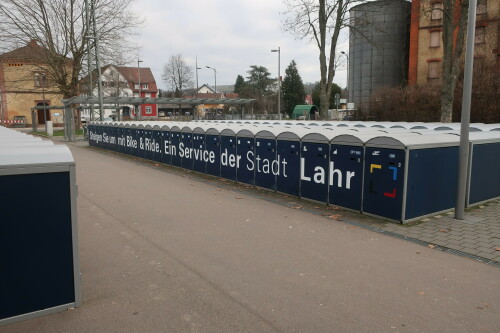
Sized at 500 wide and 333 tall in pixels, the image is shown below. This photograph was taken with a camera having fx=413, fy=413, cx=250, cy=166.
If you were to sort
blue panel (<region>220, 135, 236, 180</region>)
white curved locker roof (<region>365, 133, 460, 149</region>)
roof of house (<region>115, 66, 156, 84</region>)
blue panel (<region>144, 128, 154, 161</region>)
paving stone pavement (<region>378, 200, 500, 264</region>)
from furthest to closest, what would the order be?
roof of house (<region>115, 66, 156, 84</region>)
blue panel (<region>144, 128, 154, 161</region>)
blue panel (<region>220, 135, 236, 180</region>)
white curved locker roof (<region>365, 133, 460, 149</region>)
paving stone pavement (<region>378, 200, 500, 264</region>)

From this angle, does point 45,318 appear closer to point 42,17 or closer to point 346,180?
point 346,180

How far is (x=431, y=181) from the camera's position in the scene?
24.0ft

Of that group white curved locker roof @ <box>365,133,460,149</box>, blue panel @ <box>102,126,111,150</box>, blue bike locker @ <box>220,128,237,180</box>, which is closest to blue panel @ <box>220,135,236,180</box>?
blue bike locker @ <box>220,128,237,180</box>

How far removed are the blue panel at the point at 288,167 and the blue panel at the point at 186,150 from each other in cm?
442

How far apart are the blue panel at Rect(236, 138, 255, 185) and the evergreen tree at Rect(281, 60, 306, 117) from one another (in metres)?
70.4

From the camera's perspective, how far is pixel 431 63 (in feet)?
132

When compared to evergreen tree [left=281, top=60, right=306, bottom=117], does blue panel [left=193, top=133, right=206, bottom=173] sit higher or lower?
lower

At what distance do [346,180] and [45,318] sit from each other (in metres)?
5.57

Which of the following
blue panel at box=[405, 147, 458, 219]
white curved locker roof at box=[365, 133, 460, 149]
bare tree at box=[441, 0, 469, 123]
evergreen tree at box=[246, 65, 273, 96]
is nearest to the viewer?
white curved locker roof at box=[365, 133, 460, 149]

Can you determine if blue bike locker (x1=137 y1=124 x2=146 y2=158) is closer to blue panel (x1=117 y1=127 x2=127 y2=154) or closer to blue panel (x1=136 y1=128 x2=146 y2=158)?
blue panel (x1=136 y1=128 x2=146 y2=158)

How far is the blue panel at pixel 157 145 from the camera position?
15062 mm

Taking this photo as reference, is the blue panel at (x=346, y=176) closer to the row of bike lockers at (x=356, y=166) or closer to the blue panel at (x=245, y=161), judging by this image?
the row of bike lockers at (x=356, y=166)

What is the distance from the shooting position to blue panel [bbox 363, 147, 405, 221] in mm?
6914

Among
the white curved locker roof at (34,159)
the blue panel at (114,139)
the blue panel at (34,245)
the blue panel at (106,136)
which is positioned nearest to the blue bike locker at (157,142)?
the blue panel at (114,139)
